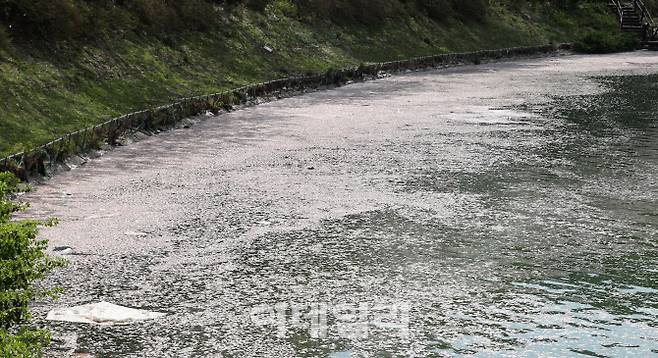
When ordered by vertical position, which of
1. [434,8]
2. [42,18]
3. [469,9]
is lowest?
[469,9]

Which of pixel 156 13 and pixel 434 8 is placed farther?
pixel 434 8

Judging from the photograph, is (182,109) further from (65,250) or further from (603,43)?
(603,43)

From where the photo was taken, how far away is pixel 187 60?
3634cm

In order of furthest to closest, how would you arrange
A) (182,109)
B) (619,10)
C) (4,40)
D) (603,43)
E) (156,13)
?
(619,10)
(603,43)
(156,13)
(4,40)
(182,109)

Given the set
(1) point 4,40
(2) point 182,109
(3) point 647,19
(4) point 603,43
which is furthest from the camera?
(3) point 647,19

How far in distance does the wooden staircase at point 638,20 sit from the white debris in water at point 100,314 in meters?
52.7

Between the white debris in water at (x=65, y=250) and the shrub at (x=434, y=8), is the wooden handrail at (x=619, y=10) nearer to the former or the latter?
the shrub at (x=434, y=8)

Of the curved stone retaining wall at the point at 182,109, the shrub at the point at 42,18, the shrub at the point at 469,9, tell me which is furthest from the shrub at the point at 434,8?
the shrub at the point at 42,18

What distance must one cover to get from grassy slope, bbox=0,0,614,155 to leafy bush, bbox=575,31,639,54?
2.25 meters

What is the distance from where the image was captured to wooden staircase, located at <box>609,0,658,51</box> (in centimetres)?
6209

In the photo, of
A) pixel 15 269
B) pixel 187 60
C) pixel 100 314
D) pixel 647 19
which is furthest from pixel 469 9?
pixel 15 269

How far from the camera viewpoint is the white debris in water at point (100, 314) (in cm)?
1216

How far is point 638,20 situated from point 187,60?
127ft

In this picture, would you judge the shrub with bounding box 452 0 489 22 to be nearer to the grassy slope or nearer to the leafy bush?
the grassy slope
